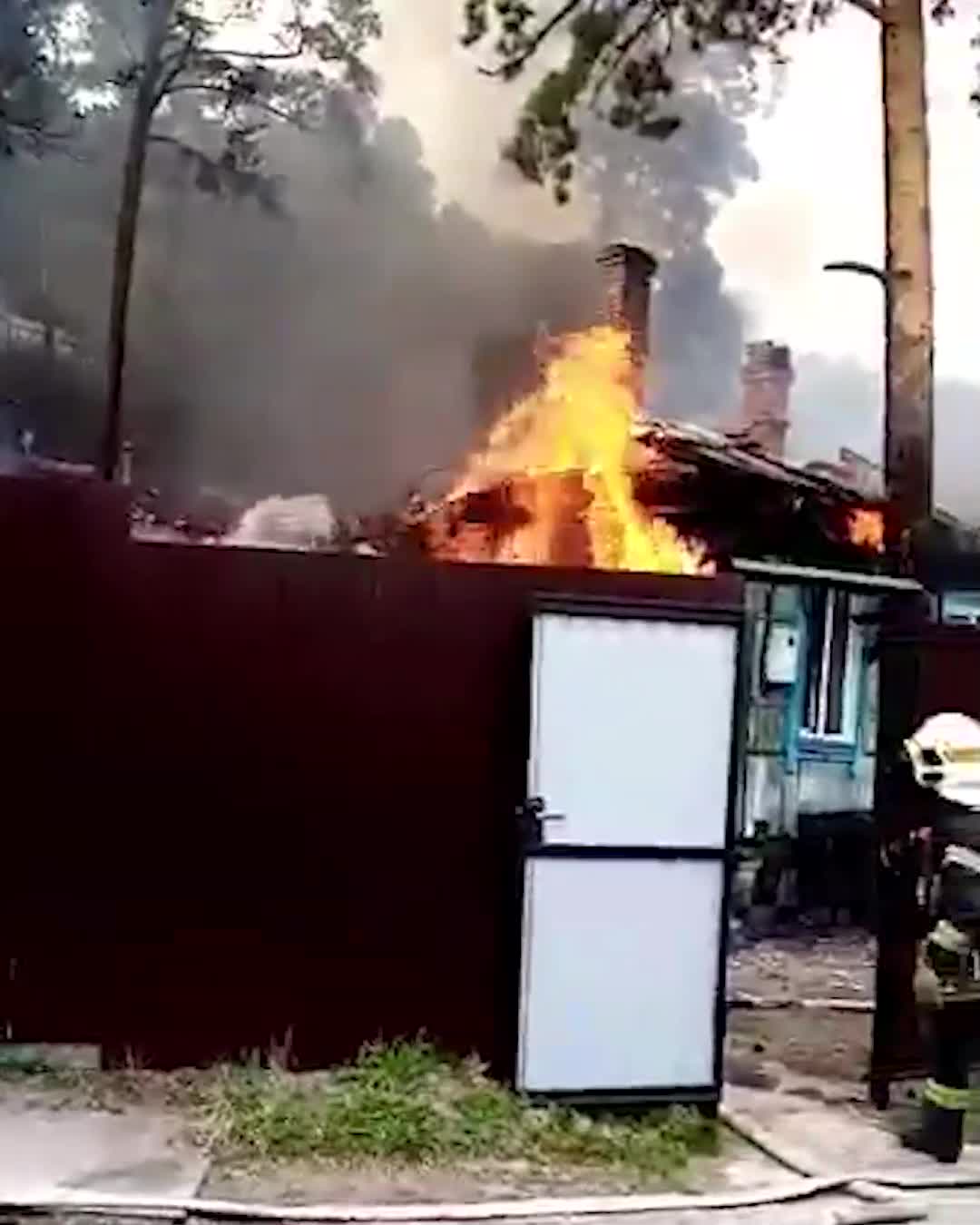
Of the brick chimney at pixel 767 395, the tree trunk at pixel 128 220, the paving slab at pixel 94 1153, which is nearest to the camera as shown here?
the paving slab at pixel 94 1153

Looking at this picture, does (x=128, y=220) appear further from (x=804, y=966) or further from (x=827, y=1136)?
(x=827, y=1136)

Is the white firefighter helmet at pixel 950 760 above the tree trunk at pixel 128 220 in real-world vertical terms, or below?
below

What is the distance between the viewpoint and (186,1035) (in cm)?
572

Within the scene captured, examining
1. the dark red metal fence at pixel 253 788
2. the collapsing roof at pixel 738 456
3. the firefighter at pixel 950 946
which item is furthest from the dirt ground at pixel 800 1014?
the collapsing roof at pixel 738 456

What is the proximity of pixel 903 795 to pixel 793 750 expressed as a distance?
4.82m

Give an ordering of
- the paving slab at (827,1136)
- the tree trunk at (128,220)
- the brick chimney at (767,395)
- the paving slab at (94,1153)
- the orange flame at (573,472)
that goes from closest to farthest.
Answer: the paving slab at (94,1153)
the paving slab at (827,1136)
the orange flame at (573,472)
the tree trunk at (128,220)
the brick chimney at (767,395)

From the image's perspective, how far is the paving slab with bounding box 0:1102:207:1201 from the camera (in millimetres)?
4637

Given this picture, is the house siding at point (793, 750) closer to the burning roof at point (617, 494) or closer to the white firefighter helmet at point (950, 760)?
the burning roof at point (617, 494)

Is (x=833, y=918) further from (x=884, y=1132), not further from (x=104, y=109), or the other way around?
(x=104, y=109)

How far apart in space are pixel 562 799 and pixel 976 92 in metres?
7.06

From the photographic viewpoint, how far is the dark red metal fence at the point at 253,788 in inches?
223

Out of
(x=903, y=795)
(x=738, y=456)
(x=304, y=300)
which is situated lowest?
(x=903, y=795)

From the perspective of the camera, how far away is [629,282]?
1086 cm

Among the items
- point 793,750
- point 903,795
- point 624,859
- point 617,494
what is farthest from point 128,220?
point 903,795
